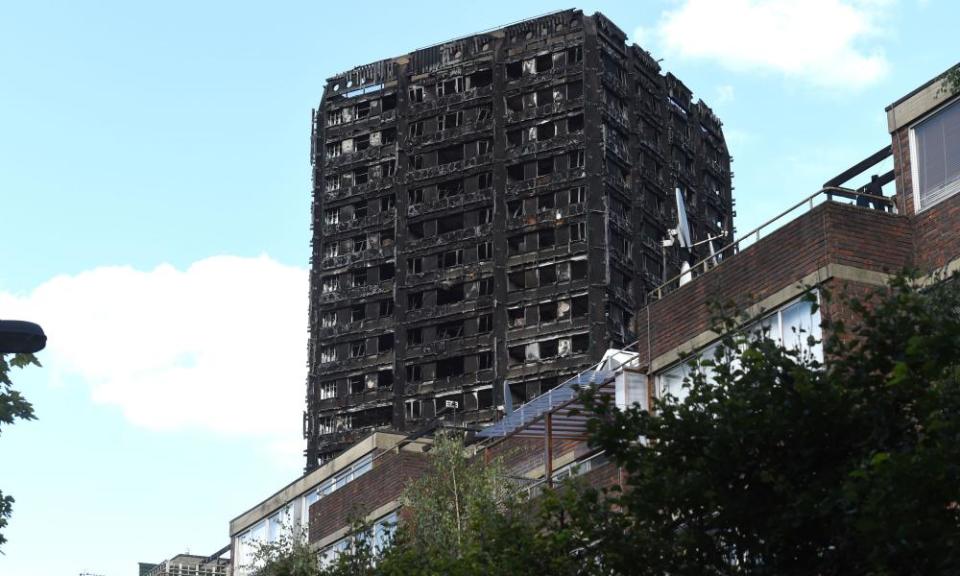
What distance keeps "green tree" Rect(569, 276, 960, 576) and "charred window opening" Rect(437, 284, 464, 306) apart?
10137 centimetres

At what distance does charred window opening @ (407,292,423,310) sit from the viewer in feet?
415

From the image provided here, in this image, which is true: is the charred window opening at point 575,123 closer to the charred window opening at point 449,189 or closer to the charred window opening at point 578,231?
the charred window opening at point 578,231

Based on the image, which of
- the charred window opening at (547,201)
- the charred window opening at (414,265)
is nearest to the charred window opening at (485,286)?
the charred window opening at (414,265)

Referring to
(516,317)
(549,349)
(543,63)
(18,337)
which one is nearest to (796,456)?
(18,337)

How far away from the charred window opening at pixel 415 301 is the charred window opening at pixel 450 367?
5.08 meters

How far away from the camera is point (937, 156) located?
3216 centimetres

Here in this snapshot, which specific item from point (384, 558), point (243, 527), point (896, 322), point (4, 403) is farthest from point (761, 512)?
point (243, 527)

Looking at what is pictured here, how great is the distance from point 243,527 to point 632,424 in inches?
1818

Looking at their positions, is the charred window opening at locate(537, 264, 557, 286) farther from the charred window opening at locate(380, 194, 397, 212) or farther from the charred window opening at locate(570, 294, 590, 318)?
the charred window opening at locate(380, 194, 397, 212)

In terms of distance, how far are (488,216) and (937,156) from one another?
303ft

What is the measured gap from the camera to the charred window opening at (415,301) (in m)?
126

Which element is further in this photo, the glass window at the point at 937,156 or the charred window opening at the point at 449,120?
the charred window opening at the point at 449,120


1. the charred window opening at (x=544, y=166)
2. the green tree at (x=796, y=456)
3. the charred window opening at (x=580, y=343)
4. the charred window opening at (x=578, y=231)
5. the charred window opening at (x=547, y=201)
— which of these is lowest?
the green tree at (x=796, y=456)

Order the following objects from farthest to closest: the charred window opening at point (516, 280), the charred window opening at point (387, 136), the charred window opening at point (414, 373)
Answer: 1. the charred window opening at point (387, 136)
2. the charred window opening at point (414, 373)
3. the charred window opening at point (516, 280)
